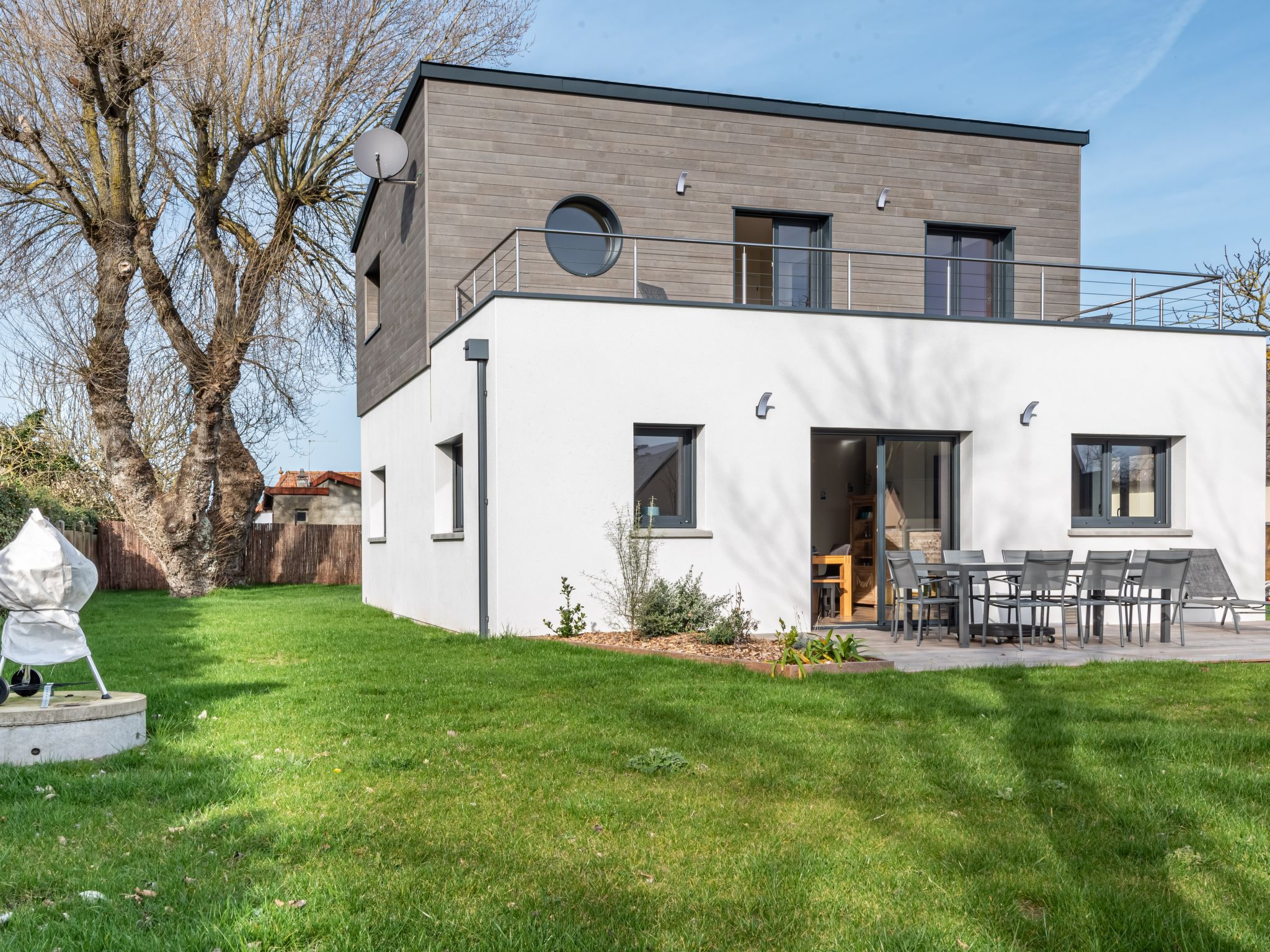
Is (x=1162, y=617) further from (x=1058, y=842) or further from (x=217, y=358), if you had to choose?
(x=217, y=358)

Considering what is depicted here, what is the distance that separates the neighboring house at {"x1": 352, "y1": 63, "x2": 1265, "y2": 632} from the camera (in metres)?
11.5

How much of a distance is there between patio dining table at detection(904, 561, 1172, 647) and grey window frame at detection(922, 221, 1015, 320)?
5.14 m

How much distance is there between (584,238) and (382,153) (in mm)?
2870

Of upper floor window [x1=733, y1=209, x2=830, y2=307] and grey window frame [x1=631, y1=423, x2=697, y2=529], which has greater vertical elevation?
upper floor window [x1=733, y1=209, x2=830, y2=307]

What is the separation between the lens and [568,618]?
443 inches

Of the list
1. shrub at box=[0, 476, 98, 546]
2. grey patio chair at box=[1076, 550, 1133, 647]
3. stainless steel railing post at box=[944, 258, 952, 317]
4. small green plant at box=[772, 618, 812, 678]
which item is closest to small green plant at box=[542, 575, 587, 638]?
small green plant at box=[772, 618, 812, 678]

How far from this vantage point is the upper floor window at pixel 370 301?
19.0 metres

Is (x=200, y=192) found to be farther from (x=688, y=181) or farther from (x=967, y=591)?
(x=967, y=591)

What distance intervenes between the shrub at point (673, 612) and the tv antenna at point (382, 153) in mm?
6595

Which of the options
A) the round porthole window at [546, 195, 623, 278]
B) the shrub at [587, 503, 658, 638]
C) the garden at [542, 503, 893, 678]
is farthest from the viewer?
the round porthole window at [546, 195, 623, 278]

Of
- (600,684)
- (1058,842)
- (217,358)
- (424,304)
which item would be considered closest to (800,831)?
(1058,842)

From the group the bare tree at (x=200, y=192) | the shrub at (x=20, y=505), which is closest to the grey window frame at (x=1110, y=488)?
the shrub at (x=20, y=505)

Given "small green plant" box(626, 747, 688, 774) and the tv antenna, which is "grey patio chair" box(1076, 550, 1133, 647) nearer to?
"small green plant" box(626, 747, 688, 774)

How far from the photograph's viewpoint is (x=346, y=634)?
12.8 metres
